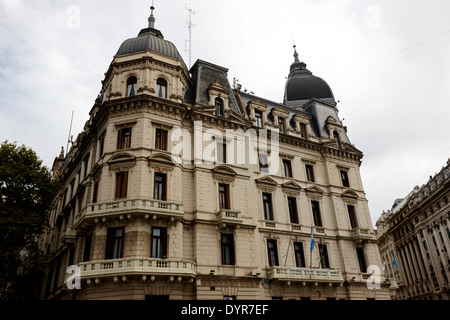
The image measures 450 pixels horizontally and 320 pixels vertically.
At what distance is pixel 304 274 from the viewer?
99.5 ft

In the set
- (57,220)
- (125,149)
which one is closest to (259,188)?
(125,149)

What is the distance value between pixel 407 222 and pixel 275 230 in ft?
210

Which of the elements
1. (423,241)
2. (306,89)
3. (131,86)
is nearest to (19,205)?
(131,86)

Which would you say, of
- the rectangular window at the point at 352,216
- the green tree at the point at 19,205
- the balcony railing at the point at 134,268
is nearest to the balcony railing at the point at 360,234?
the rectangular window at the point at 352,216

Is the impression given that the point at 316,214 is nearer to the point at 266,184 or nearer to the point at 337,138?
the point at 266,184

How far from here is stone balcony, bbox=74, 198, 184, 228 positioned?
25.6m

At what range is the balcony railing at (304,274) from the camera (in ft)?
96.3

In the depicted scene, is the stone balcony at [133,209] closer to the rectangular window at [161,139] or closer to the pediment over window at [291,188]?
the rectangular window at [161,139]

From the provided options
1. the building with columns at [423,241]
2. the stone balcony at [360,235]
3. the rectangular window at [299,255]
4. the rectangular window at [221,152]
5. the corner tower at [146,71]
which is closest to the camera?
the corner tower at [146,71]

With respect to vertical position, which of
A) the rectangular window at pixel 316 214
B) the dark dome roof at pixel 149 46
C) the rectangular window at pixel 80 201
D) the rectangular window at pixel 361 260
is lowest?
the rectangular window at pixel 361 260

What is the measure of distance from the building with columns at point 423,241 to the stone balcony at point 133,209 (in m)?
55.3

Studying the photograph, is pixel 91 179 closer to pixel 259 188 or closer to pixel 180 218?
pixel 180 218

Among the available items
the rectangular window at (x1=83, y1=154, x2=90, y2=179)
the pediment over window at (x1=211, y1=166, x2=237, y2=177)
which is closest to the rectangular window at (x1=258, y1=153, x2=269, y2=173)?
the pediment over window at (x1=211, y1=166, x2=237, y2=177)

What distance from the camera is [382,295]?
34.5 meters
